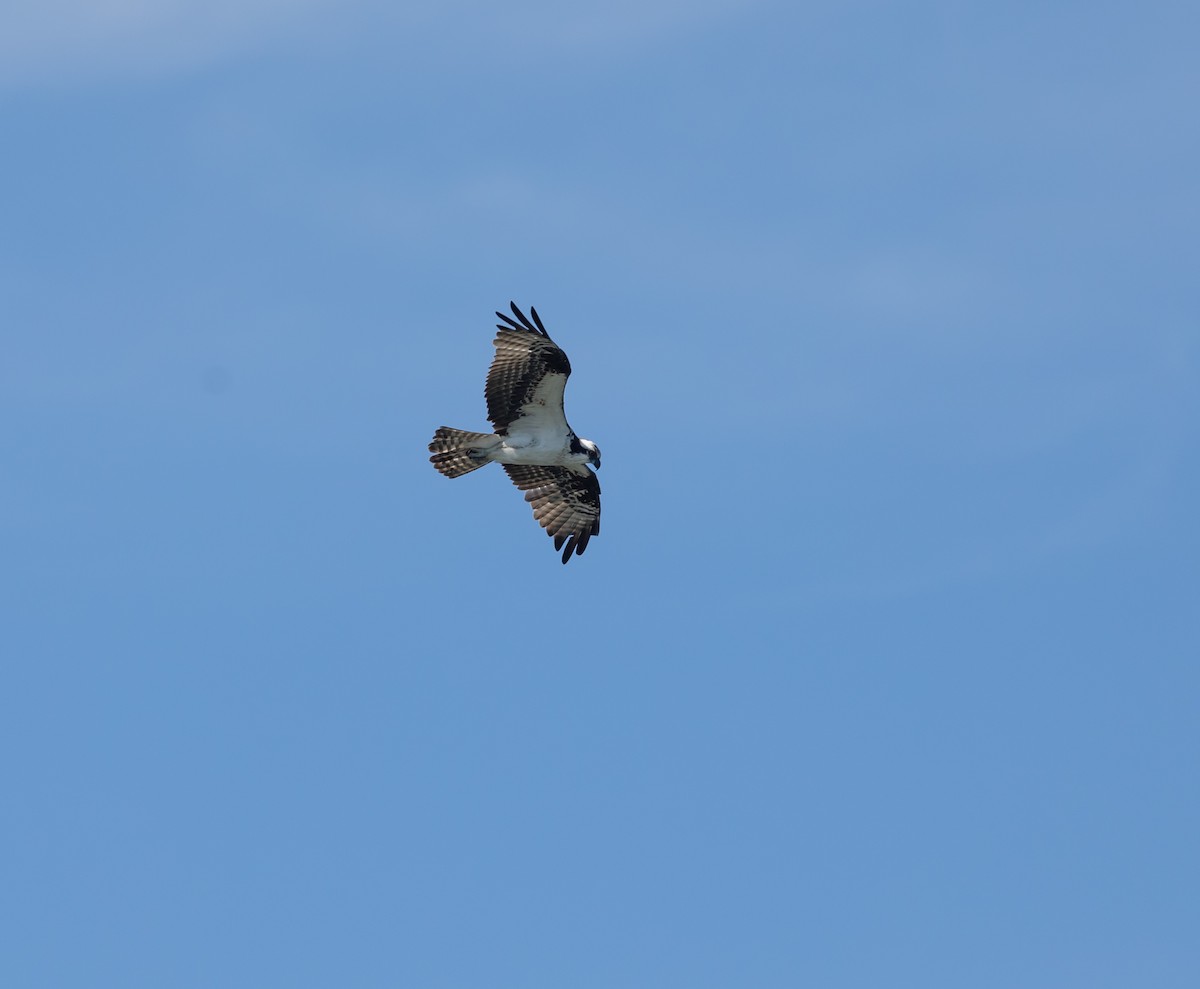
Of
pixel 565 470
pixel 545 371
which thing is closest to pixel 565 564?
pixel 565 470

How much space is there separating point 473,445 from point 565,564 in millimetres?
2241

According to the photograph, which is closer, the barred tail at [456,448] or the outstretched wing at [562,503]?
the barred tail at [456,448]

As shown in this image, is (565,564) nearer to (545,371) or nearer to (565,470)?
(565,470)

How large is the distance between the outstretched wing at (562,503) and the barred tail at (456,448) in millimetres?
1038

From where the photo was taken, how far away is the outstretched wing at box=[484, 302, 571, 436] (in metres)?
26.5

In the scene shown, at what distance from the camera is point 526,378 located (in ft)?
87.7

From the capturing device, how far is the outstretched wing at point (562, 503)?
2831 centimetres

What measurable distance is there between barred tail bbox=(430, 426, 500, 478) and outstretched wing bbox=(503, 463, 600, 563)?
40.9 inches

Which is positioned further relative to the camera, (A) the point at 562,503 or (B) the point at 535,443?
(A) the point at 562,503

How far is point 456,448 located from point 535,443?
3.45 feet

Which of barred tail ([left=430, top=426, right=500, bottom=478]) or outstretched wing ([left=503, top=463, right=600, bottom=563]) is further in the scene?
outstretched wing ([left=503, top=463, right=600, bottom=563])

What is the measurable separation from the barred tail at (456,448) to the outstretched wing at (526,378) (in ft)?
0.84

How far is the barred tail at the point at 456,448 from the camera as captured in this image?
27.2 metres

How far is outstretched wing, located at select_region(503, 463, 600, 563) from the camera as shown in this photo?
28.3 metres
